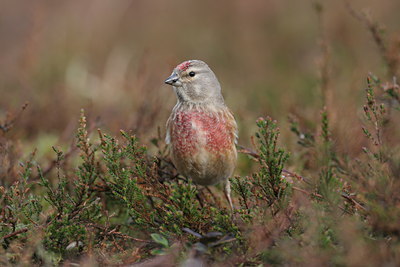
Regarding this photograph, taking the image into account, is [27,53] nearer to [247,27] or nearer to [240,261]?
[240,261]

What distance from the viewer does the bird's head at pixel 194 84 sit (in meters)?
3.43

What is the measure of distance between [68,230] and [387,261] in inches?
59.1

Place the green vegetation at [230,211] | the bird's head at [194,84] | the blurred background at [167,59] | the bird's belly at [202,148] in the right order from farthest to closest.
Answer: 1. the blurred background at [167,59]
2. the bird's head at [194,84]
3. the bird's belly at [202,148]
4. the green vegetation at [230,211]

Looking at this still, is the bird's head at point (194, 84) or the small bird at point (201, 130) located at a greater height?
the bird's head at point (194, 84)

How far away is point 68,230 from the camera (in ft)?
8.28

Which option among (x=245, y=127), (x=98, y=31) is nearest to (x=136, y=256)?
(x=245, y=127)

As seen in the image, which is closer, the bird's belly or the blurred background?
the bird's belly

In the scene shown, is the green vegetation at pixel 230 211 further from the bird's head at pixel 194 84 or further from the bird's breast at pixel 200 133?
the bird's head at pixel 194 84

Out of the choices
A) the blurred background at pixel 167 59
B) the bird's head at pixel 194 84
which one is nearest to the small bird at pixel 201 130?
the bird's head at pixel 194 84

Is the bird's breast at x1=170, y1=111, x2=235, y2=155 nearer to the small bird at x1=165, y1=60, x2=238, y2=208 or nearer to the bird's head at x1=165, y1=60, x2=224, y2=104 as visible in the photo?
the small bird at x1=165, y1=60, x2=238, y2=208

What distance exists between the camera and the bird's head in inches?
135

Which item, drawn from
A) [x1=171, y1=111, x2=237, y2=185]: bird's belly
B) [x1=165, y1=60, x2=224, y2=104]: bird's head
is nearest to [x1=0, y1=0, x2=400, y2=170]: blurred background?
[x1=165, y1=60, x2=224, y2=104]: bird's head

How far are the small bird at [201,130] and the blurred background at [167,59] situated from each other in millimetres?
630

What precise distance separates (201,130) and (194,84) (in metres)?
0.42
